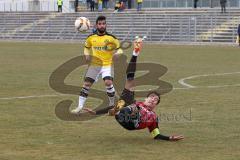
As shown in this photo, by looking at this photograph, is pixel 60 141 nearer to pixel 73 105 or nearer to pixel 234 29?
pixel 73 105

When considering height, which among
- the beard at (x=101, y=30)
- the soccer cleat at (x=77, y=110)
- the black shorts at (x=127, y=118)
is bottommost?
the soccer cleat at (x=77, y=110)

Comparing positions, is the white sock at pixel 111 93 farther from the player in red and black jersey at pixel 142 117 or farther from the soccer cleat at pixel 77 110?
the player in red and black jersey at pixel 142 117

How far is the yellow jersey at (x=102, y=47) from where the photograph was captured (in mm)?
14305

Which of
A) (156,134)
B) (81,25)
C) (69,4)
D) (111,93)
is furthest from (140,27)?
(156,134)

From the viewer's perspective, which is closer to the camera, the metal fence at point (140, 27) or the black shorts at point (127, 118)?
the black shorts at point (127, 118)

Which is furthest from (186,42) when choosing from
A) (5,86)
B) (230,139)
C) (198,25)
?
(230,139)

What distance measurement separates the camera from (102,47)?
14359 mm

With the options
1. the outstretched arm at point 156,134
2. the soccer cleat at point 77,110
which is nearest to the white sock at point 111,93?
the soccer cleat at point 77,110

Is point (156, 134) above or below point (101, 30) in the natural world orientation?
below

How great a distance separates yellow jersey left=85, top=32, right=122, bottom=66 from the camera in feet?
46.9

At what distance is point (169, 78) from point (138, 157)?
46.2ft

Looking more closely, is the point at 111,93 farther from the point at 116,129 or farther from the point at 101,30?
the point at 116,129

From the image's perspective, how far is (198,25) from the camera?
175ft

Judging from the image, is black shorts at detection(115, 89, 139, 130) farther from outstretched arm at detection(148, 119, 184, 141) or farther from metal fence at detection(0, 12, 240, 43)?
metal fence at detection(0, 12, 240, 43)
